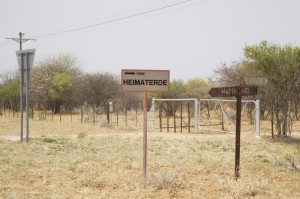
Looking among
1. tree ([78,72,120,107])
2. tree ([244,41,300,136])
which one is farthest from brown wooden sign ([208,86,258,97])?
tree ([78,72,120,107])

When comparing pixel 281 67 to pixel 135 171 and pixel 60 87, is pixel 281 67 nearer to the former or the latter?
pixel 135 171

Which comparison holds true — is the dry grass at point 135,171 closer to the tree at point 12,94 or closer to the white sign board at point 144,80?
the white sign board at point 144,80

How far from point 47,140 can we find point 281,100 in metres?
9.61

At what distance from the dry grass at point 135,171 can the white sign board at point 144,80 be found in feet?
5.39

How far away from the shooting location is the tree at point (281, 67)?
1716 cm

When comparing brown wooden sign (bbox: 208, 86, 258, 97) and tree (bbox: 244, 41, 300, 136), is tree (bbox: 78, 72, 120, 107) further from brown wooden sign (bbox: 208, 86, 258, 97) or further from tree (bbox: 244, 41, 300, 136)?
brown wooden sign (bbox: 208, 86, 258, 97)

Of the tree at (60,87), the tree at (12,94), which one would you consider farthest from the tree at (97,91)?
the tree at (12,94)

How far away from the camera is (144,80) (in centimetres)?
786

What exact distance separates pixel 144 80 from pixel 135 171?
248 centimetres

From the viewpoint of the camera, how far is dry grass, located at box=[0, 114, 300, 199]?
7.20 meters

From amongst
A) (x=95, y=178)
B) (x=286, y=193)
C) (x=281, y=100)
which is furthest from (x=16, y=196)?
(x=281, y=100)

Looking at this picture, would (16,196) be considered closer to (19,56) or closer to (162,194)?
(162,194)

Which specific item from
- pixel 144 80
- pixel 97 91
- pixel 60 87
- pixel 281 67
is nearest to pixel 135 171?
pixel 144 80

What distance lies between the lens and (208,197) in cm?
689
